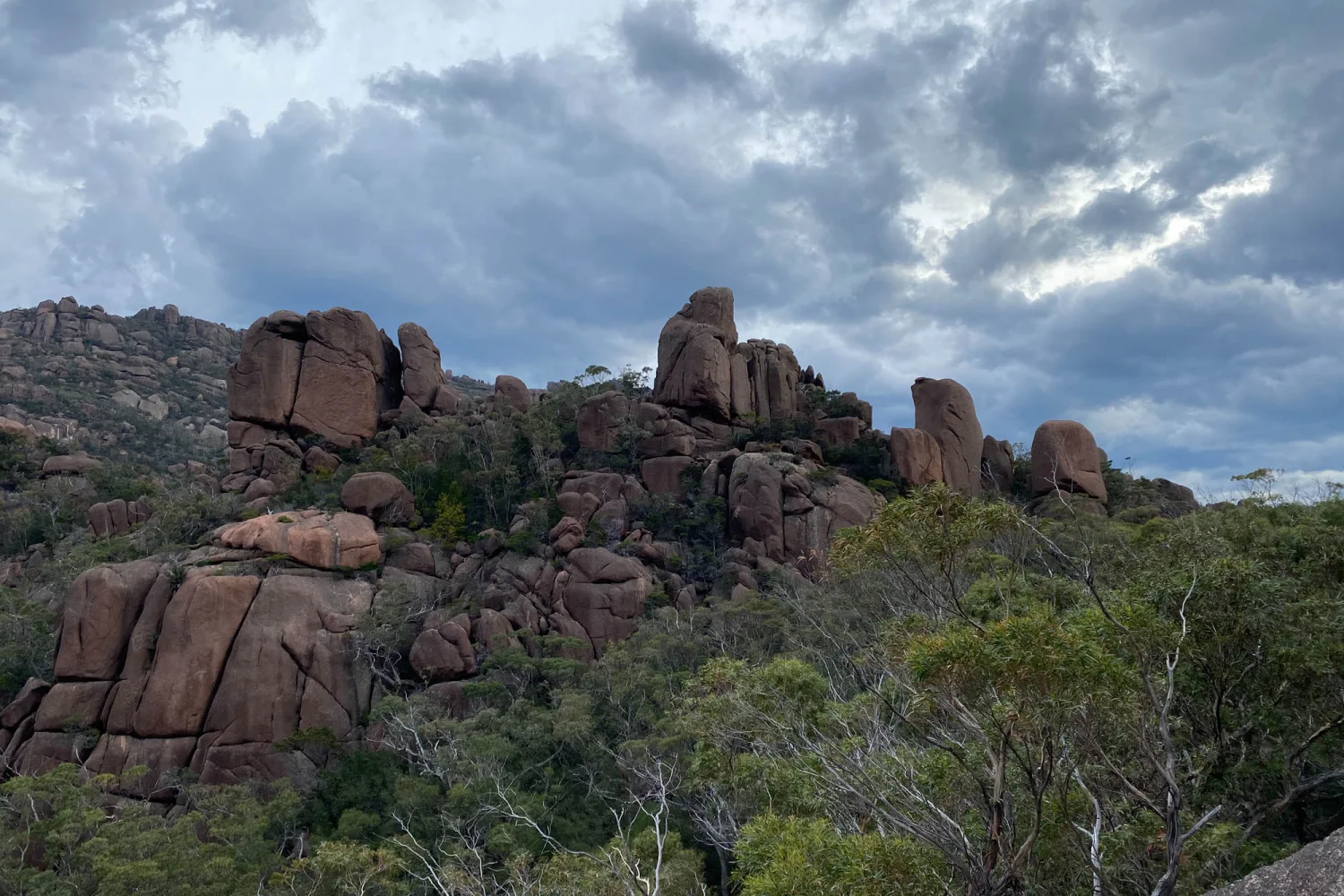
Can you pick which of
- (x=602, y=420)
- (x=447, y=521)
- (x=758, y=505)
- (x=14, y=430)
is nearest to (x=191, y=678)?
(x=447, y=521)

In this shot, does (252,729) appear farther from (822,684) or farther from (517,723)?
(822,684)

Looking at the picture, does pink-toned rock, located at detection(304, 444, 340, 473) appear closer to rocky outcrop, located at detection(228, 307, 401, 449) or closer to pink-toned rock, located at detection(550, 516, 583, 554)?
rocky outcrop, located at detection(228, 307, 401, 449)

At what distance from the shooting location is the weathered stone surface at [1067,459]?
128 ft

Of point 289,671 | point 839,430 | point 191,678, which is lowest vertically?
point 191,678

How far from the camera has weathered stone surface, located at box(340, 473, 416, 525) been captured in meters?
36.2

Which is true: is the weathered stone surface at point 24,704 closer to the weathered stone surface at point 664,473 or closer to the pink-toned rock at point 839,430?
the weathered stone surface at point 664,473

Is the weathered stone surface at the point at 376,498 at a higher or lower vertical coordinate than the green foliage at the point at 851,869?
higher

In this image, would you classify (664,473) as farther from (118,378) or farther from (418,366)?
(118,378)

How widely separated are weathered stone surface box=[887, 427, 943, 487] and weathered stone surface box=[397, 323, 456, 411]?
88.9 feet

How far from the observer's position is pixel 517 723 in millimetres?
24500

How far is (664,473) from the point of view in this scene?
130 feet

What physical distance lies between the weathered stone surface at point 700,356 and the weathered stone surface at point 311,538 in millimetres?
17950

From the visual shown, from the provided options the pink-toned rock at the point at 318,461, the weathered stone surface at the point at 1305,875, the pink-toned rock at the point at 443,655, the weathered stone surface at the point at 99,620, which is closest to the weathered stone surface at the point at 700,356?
the pink-toned rock at the point at 318,461

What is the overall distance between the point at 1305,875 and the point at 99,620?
33781 millimetres
